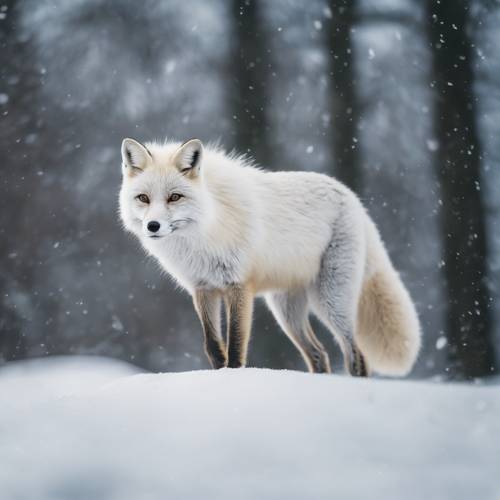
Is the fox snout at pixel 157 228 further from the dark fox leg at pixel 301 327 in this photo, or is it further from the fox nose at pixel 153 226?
the dark fox leg at pixel 301 327

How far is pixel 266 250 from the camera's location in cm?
411

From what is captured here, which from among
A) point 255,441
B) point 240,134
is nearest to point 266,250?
point 255,441

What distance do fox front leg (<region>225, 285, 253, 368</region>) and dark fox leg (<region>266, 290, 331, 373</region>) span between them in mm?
733

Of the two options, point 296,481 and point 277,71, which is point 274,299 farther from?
point 277,71

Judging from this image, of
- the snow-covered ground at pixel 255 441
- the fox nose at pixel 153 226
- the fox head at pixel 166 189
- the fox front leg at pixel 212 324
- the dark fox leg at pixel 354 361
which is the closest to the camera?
the snow-covered ground at pixel 255 441

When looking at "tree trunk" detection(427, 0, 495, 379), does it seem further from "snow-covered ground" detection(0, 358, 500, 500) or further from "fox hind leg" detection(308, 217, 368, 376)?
"snow-covered ground" detection(0, 358, 500, 500)

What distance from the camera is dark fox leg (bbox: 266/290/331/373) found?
4.53 metres

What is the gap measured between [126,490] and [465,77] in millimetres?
5271

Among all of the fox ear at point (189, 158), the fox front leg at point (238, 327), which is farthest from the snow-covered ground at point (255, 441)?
the fox ear at point (189, 158)

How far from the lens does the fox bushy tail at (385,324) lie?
14.9ft

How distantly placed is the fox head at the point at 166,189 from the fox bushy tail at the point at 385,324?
1.55 m

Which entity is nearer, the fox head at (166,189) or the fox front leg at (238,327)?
the fox head at (166,189)

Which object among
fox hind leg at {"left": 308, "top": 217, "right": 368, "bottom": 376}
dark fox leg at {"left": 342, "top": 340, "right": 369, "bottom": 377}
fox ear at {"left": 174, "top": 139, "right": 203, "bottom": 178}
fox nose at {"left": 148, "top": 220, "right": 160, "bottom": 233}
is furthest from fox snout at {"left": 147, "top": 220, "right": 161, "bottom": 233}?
dark fox leg at {"left": 342, "top": 340, "right": 369, "bottom": 377}

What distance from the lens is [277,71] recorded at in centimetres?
701
